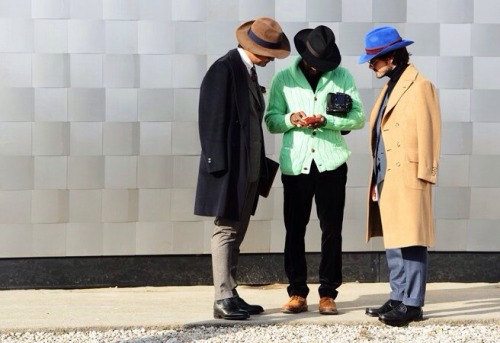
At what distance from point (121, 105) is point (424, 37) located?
96.2 inches

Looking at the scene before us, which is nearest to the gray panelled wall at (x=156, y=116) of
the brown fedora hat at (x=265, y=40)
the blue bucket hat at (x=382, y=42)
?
the brown fedora hat at (x=265, y=40)

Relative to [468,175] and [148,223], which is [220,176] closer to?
[148,223]

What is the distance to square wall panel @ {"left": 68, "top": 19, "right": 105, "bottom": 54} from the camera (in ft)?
25.1

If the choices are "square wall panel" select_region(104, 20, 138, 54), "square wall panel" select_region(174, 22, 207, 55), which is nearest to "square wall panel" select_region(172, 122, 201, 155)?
"square wall panel" select_region(174, 22, 207, 55)

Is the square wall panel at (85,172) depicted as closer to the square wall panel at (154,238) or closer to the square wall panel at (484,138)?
the square wall panel at (154,238)

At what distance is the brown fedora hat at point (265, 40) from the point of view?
6508 mm

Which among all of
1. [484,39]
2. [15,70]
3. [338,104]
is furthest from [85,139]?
[484,39]

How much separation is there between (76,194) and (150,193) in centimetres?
56

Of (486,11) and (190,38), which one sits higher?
(486,11)

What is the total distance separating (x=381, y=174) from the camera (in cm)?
652

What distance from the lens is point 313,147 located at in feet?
21.8

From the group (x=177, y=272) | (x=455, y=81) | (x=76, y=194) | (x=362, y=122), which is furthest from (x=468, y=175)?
(x=76, y=194)

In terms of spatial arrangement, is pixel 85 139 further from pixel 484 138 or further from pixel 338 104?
pixel 484 138

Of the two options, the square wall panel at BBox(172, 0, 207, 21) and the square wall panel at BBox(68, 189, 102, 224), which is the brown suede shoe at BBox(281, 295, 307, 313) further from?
the square wall panel at BBox(172, 0, 207, 21)
